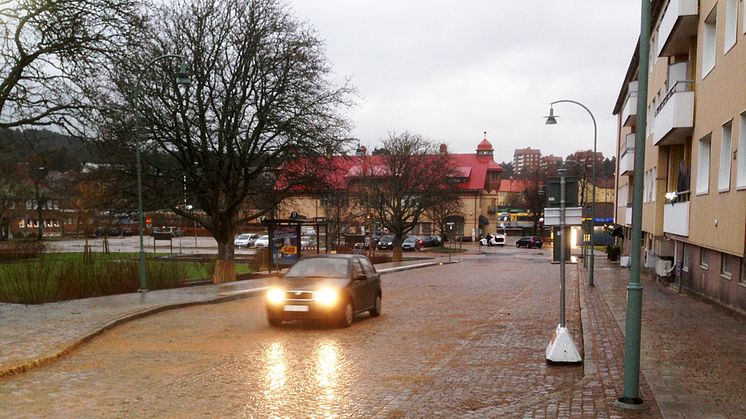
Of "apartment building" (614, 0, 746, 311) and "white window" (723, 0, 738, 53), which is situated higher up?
"white window" (723, 0, 738, 53)

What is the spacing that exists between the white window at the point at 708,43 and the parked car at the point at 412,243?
4739cm

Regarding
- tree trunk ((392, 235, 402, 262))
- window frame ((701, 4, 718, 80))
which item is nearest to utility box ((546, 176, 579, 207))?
window frame ((701, 4, 718, 80))

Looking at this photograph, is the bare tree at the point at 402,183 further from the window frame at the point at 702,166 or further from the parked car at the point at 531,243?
the window frame at the point at 702,166

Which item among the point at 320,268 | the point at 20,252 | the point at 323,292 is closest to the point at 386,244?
the point at 20,252

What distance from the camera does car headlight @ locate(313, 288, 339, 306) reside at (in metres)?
13.1

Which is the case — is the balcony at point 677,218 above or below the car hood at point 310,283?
above

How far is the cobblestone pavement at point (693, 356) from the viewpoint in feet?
23.1

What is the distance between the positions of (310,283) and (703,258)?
12478 millimetres

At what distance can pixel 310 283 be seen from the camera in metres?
13.7

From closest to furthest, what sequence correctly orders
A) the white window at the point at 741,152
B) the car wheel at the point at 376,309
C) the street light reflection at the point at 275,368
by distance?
the street light reflection at the point at 275,368 → the white window at the point at 741,152 → the car wheel at the point at 376,309

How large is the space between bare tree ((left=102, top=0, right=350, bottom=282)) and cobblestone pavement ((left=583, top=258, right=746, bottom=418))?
1480cm

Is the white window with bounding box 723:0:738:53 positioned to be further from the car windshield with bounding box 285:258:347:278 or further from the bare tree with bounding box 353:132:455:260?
the bare tree with bounding box 353:132:455:260

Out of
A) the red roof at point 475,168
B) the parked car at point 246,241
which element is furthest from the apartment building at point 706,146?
the red roof at point 475,168

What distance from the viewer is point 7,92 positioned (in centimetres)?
1524
